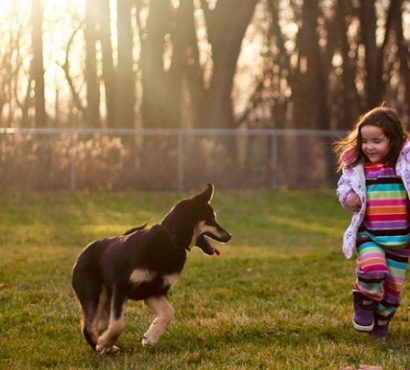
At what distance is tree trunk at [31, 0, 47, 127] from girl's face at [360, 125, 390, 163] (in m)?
20.1

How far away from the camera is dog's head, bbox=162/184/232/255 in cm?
584

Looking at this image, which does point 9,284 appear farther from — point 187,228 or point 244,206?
point 244,206

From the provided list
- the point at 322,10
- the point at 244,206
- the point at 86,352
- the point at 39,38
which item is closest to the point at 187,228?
the point at 86,352

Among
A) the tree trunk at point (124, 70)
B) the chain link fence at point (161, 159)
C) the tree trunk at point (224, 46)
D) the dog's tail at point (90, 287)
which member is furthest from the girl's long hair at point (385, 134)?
the tree trunk at point (224, 46)

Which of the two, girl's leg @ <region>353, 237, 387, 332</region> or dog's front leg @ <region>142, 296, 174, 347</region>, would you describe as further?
girl's leg @ <region>353, 237, 387, 332</region>

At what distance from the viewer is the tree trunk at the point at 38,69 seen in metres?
25.6

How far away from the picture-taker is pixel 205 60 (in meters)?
34.0

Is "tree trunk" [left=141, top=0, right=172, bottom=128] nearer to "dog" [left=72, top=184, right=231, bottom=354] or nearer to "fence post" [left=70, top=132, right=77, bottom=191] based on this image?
"fence post" [left=70, top=132, right=77, bottom=191]

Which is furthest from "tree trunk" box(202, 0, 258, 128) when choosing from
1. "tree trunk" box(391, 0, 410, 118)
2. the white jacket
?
the white jacket

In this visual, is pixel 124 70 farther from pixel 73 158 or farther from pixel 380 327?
pixel 380 327

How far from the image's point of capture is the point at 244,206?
2130 cm

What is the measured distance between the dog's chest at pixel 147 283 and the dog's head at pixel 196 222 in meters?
0.28

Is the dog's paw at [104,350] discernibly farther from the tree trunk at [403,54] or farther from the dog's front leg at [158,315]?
the tree trunk at [403,54]

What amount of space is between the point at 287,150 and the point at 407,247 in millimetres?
18279
